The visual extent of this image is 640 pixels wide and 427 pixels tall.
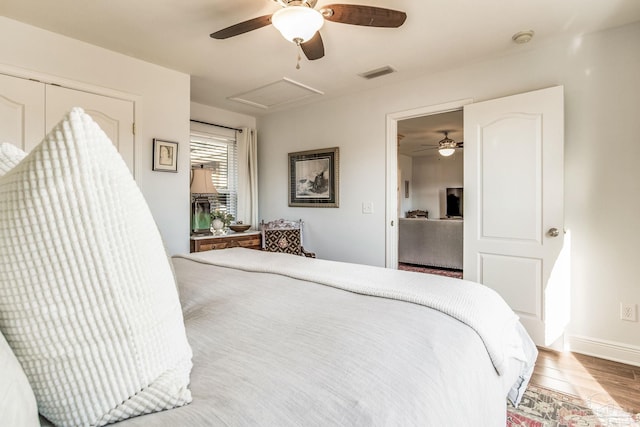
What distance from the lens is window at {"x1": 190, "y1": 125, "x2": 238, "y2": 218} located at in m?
4.32

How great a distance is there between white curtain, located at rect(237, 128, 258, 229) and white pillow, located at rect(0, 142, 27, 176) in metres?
4.09

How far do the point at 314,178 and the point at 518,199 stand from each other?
7.69 feet

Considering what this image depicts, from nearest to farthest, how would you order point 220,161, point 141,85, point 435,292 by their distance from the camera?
point 435,292 → point 141,85 → point 220,161

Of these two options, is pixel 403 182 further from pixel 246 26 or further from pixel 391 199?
pixel 246 26

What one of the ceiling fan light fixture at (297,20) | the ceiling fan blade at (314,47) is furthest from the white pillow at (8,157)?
the ceiling fan blade at (314,47)

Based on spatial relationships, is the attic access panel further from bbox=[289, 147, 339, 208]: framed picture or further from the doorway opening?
the doorway opening

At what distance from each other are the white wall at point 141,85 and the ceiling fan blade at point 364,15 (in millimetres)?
2005

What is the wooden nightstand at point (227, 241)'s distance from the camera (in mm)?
3627

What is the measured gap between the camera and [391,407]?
68 cm

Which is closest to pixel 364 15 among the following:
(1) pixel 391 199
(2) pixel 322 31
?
(2) pixel 322 31

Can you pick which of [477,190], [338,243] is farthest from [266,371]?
[338,243]

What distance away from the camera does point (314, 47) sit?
2.20 metres

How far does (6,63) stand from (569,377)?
4.50m

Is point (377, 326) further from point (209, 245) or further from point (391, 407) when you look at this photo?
point (209, 245)
